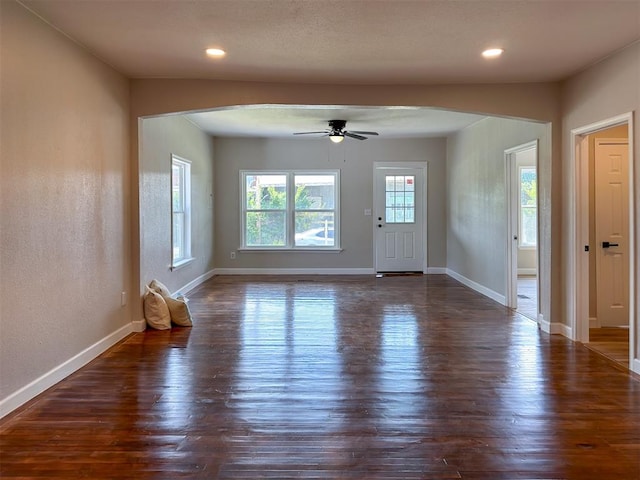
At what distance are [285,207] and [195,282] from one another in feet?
7.79

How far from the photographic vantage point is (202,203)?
776cm

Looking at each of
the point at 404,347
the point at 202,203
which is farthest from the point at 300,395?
the point at 202,203

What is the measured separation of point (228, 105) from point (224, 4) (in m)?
1.65

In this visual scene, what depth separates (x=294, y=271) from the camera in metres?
8.81

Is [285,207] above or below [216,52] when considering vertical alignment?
below

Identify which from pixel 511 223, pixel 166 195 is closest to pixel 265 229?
pixel 166 195

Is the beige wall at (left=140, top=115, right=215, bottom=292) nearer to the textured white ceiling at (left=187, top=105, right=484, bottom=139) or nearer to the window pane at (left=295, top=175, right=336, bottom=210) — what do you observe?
the textured white ceiling at (left=187, top=105, right=484, bottom=139)

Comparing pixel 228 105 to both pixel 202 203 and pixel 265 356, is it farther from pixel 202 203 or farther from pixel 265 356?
pixel 202 203

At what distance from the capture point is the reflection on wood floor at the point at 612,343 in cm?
383

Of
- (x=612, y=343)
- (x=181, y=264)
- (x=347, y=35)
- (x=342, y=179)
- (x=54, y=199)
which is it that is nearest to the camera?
(x=54, y=199)

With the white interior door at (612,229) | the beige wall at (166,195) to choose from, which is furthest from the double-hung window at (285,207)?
the white interior door at (612,229)

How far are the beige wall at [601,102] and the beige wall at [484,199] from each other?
0.22m

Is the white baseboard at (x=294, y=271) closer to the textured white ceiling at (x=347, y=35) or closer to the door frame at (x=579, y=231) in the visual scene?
the door frame at (x=579, y=231)

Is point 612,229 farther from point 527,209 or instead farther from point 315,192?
point 315,192
